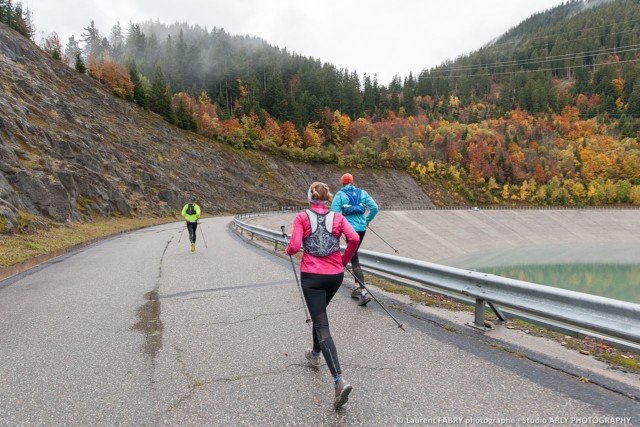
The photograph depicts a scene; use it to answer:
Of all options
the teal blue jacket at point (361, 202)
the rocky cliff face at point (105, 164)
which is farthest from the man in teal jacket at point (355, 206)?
the rocky cliff face at point (105, 164)

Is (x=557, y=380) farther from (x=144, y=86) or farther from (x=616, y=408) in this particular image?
(x=144, y=86)

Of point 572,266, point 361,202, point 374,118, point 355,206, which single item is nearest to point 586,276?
point 572,266

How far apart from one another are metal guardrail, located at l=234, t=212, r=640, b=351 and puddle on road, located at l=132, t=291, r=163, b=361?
4314 mm

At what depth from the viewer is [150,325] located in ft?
19.1

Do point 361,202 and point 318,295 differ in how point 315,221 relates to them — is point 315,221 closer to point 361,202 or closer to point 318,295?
point 318,295

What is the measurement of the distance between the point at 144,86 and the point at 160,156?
30.5 m

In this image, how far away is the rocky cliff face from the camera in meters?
23.5

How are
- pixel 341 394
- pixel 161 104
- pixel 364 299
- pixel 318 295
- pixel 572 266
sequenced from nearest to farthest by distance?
1. pixel 341 394
2. pixel 318 295
3. pixel 364 299
4. pixel 572 266
5. pixel 161 104

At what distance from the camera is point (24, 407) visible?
349 cm

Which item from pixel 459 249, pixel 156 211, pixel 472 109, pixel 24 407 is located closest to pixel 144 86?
pixel 156 211

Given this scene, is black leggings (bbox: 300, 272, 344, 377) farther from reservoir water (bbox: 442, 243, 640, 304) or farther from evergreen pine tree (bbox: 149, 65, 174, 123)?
evergreen pine tree (bbox: 149, 65, 174, 123)

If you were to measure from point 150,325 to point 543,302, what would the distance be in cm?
544

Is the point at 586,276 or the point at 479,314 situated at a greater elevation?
the point at 479,314

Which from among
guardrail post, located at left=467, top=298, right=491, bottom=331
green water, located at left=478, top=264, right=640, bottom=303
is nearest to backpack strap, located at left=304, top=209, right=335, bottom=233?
guardrail post, located at left=467, top=298, right=491, bottom=331
